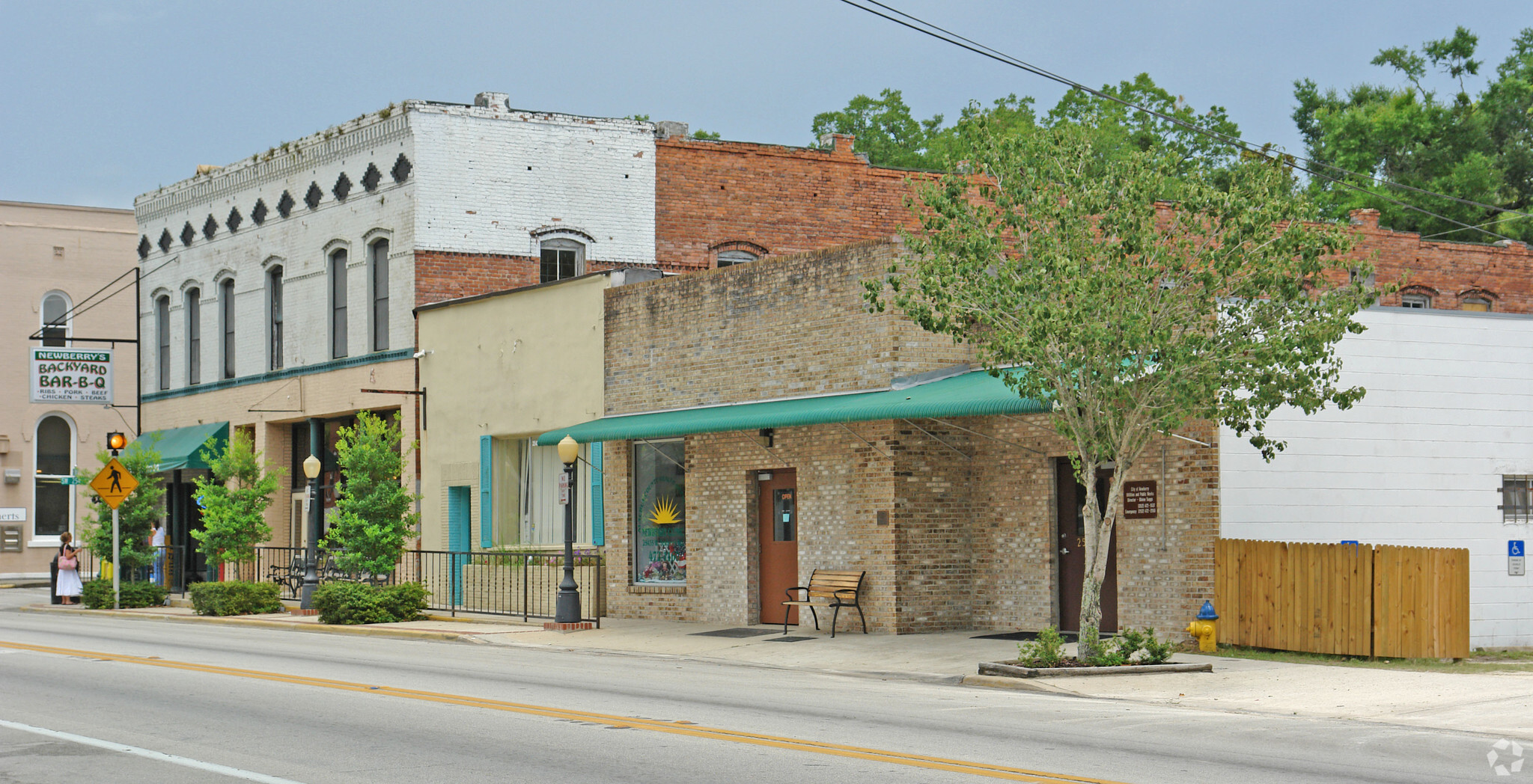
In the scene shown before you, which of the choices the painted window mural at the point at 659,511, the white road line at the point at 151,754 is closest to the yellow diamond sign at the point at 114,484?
the painted window mural at the point at 659,511

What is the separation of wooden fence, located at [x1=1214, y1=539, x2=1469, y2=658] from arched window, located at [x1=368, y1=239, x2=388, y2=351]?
19.4 meters

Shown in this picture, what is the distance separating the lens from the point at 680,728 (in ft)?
40.4

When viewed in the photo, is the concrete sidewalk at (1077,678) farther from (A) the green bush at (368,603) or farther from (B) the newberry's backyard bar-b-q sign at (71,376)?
(B) the newberry's backyard bar-b-q sign at (71,376)

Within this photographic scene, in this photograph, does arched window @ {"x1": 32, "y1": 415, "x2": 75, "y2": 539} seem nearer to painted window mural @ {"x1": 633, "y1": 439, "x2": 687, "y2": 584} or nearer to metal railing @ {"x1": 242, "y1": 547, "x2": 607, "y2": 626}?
metal railing @ {"x1": 242, "y1": 547, "x2": 607, "y2": 626}

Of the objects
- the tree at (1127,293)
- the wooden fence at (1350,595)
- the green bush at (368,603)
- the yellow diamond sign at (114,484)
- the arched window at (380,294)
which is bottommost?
the green bush at (368,603)

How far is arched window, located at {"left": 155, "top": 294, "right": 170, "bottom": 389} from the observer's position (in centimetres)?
4053

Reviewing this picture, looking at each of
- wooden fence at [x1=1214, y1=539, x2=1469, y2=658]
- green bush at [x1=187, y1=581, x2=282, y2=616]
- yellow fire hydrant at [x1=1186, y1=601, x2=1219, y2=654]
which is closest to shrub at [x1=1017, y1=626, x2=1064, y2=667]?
yellow fire hydrant at [x1=1186, y1=601, x2=1219, y2=654]

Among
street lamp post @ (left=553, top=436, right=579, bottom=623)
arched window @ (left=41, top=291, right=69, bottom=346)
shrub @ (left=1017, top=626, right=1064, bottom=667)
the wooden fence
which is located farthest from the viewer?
arched window @ (left=41, top=291, right=69, bottom=346)

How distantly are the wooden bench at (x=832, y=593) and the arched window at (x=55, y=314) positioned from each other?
31.5 meters

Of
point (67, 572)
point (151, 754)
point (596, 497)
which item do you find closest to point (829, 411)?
point (596, 497)

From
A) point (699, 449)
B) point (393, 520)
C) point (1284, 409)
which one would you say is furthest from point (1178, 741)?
point (393, 520)

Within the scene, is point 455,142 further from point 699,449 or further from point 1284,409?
point 1284,409

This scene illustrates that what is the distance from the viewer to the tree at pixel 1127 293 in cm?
1574

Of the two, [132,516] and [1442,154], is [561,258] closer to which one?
[132,516]
